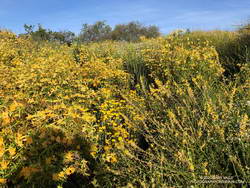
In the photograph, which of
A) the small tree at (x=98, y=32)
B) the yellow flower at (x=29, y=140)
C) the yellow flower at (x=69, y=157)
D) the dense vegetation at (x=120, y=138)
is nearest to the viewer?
the dense vegetation at (x=120, y=138)

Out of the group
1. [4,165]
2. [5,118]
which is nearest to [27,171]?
[4,165]

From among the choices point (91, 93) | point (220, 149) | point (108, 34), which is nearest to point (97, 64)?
point (91, 93)

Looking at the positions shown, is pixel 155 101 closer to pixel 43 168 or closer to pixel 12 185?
pixel 43 168

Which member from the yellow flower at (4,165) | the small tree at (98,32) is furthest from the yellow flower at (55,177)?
the small tree at (98,32)

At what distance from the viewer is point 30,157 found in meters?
2.10

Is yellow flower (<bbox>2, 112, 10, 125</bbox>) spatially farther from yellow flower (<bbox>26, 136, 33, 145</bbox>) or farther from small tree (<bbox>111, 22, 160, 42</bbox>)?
small tree (<bbox>111, 22, 160, 42</bbox>)

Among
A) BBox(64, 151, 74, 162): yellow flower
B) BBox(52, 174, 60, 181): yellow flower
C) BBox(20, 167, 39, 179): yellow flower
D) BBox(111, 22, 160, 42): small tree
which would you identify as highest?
BBox(111, 22, 160, 42): small tree

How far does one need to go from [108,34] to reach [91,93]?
68.1ft

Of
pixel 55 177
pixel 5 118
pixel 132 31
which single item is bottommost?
pixel 55 177

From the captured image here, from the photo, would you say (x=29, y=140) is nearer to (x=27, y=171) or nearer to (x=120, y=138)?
(x=27, y=171)

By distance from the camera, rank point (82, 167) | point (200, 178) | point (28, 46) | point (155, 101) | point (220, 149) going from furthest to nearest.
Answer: point (28, 46)
point (155, 101)
point (82, 167)
point (220, 149)
point (200, 178)

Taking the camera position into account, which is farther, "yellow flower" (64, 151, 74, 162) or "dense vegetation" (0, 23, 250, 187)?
"yellow flower" (64, 151, 74, 162)

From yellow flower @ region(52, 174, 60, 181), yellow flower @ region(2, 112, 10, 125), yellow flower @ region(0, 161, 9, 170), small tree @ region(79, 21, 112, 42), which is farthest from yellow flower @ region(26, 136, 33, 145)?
small tree @ region(79, 21, 112, 42)

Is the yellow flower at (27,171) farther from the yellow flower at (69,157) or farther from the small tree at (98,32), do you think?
the small tree at (98,32)
